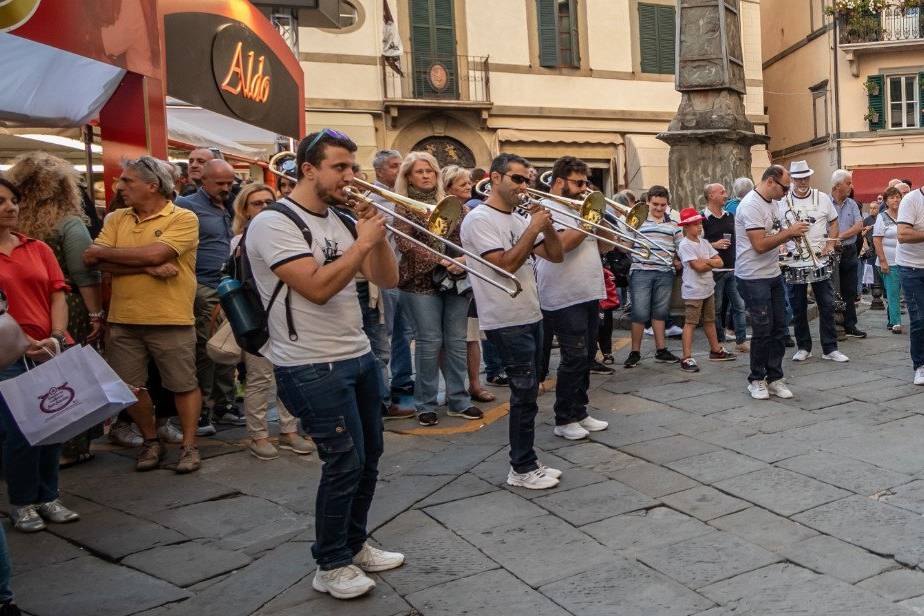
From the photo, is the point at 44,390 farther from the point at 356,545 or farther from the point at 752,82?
the point at 752,82

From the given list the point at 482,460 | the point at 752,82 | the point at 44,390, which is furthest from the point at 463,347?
the point at 752,82

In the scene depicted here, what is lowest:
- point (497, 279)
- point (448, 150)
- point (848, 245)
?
point (848, 245)

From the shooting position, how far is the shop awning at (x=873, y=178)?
27.3 meters

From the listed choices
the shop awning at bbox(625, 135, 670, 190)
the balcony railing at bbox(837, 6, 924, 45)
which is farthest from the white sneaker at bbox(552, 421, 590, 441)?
the balcony railing at bbox(837, 6, 924, 45)

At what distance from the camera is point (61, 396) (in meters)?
4.24

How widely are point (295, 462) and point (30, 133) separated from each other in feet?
10.7

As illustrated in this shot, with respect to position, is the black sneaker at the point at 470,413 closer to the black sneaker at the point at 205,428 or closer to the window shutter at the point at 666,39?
the black sneaker at the point at 205,428

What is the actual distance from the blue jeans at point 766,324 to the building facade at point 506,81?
1444 centimetres

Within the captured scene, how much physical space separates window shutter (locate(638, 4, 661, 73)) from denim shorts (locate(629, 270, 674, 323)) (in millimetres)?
15956

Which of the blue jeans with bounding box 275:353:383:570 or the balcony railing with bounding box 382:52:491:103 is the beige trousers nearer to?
the blue jeans with bounding box 275:353:383:570

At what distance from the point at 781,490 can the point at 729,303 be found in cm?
524

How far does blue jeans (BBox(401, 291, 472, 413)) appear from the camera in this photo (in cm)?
668

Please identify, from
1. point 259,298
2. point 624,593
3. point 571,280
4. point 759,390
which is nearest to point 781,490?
point 624,593

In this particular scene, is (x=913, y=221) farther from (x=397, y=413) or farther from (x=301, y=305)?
(x=301, y=305)
